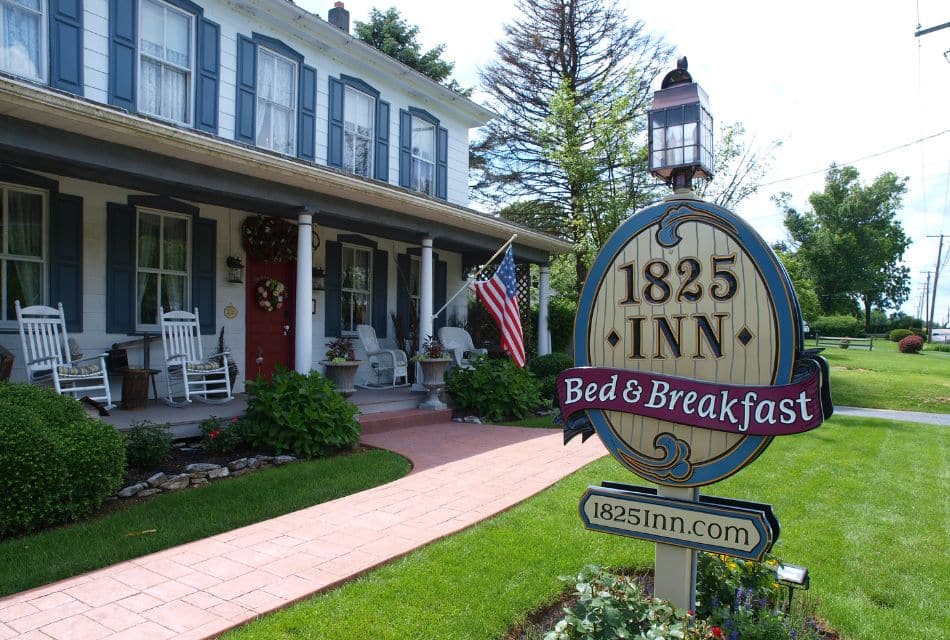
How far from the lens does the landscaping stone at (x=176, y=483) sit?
5082 millimetres

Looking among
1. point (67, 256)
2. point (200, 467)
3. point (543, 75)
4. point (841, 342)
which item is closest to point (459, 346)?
point (200, 467)

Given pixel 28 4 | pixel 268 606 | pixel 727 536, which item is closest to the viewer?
pixel 727 536

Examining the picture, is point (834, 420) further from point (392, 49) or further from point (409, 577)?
point (392, 49)

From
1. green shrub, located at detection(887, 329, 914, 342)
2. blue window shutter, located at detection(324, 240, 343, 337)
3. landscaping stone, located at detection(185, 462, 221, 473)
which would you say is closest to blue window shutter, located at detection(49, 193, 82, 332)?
landscaping stone, located at detection(185, 462, 221, 473)

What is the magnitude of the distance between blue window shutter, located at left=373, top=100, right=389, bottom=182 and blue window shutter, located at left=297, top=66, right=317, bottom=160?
1.29 m

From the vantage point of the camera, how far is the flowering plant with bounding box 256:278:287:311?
8.79 m

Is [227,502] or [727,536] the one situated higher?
[727,536]

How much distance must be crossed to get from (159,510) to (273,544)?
3.66ft

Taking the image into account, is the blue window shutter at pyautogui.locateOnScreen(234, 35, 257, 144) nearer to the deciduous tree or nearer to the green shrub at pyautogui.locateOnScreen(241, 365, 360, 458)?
the green shrub at pyautogui.locateOnScreen(241, 365, 360, 458)

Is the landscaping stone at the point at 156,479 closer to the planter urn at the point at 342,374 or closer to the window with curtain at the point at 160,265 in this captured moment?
the planter urn at the point at 342,374

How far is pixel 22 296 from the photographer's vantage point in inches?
257

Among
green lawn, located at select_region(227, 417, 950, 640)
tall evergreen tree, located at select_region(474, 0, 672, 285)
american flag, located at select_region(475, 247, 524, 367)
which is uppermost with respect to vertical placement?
tall evergreen tree, located at select_region(474, 0, 672, 285)

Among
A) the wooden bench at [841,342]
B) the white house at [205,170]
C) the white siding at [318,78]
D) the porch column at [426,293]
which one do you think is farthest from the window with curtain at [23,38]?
the wooden bench at [841,342]

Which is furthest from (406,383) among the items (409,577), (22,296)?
(409,577)
